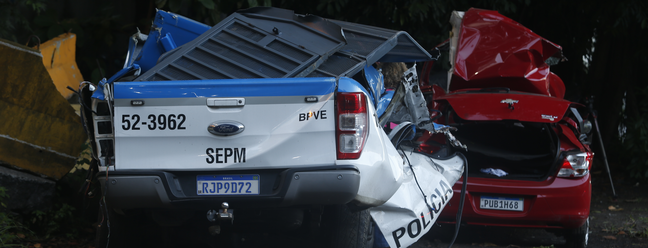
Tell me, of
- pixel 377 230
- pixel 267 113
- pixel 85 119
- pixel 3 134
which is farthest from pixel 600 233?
pixel 3 134

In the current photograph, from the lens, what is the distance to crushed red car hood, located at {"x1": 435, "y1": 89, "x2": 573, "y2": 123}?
17.3 feet

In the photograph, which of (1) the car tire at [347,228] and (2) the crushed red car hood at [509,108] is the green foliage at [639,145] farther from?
(1) the car tire at [347,228]

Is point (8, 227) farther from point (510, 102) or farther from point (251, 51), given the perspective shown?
point (510, 102)

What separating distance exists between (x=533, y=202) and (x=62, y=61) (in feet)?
17.7

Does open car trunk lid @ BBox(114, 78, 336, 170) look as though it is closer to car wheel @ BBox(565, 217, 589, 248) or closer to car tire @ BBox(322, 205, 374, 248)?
car tire @ BBox(322, 205, 374, 248)

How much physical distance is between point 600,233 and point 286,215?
4092 mm

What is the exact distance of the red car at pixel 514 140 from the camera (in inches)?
209

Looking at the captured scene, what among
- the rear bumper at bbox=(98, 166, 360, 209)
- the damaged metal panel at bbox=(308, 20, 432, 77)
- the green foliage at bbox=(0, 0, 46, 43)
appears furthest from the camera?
the green foliage at bbox=(0, 0, 46, 43)

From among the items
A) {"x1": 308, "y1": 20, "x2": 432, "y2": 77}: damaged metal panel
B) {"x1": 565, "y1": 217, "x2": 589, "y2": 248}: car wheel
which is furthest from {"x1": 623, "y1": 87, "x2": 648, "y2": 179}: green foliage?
{"x1": 308, "y1": 20, "x2": 432, "y2": 77}: damaged metal panel

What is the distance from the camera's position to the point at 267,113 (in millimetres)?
3559

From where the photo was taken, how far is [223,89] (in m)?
3.56

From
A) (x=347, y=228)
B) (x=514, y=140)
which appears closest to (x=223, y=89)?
(x=347, y=228)

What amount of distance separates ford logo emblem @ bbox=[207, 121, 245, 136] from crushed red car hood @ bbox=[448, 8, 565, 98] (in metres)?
3.92

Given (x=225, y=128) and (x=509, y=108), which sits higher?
(x=225, y=128)
